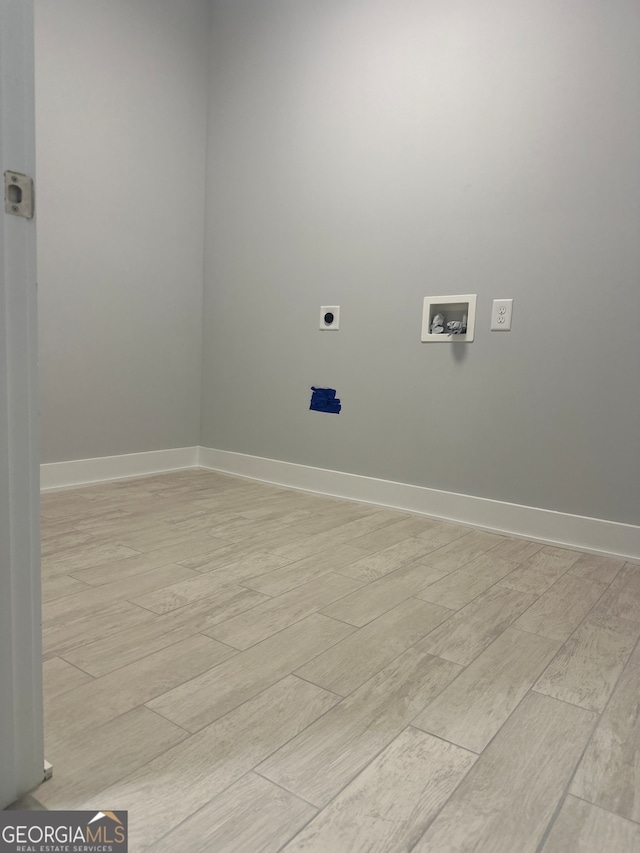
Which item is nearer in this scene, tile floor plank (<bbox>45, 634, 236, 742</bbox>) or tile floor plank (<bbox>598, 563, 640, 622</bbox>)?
tile floor plank (<bbox>45, 634, 236, 742</bbox>)

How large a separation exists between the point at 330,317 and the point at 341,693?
1.85 metres

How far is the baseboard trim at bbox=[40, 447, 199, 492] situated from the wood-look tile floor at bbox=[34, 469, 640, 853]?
61 cm

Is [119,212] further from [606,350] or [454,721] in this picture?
[454,721]

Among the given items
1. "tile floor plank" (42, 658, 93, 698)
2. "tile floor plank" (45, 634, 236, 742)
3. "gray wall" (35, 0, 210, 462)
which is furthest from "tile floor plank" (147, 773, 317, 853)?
"gray wall" (35, 0, 210, 462)

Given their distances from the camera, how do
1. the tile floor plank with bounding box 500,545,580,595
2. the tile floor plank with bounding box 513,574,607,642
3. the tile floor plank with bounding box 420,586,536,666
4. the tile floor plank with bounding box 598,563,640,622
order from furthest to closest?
the tile floor plank with bounding box 500,545,580,595 < the tile floor plank with bounding box 598,563,640,622 < the tile floor plank with bounding box 513,574,607,642 < the tile floor plank with bounding box 420,586,536,666

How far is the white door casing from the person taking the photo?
2.33ft

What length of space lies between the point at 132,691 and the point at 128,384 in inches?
77.6

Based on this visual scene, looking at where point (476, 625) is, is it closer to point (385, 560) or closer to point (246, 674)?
point (385, 560)

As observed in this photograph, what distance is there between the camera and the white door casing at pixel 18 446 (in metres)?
0.71

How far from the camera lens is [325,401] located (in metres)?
2.71

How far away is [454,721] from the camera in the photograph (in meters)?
1.03

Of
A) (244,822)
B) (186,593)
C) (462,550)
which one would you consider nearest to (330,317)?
(462,550)

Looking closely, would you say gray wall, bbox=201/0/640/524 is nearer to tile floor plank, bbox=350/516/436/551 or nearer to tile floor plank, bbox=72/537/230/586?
tile floor plank, bbox=350/516/436/551

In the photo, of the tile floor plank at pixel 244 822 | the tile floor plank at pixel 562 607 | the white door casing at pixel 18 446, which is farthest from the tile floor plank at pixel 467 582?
the white door casing at pixel 18 446
